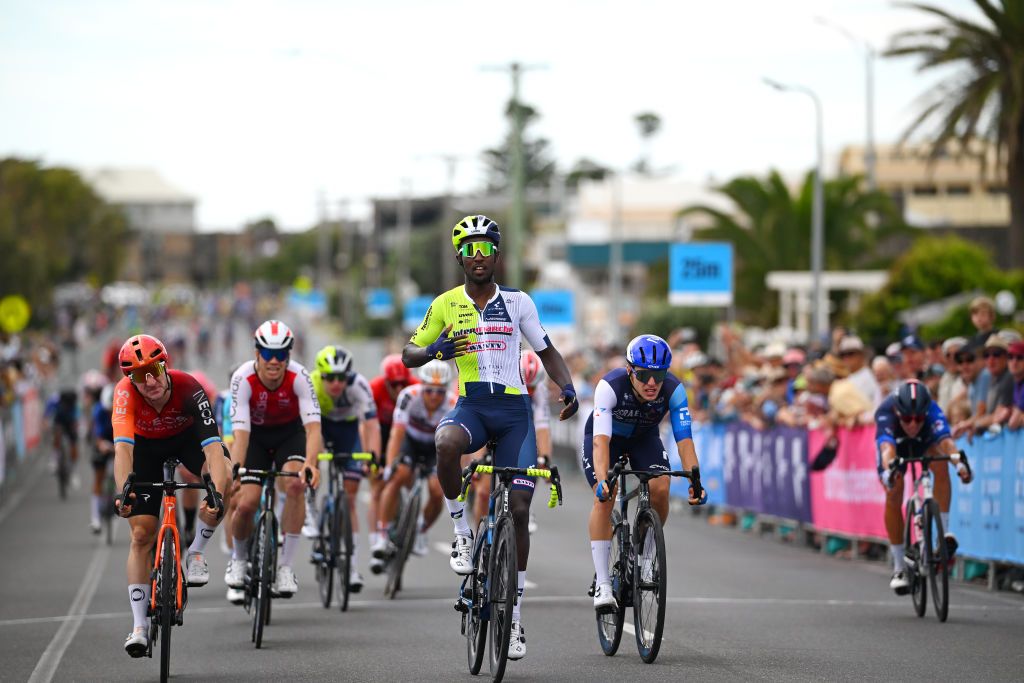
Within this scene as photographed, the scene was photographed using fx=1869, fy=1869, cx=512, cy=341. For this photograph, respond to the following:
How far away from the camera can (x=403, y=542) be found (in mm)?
15125

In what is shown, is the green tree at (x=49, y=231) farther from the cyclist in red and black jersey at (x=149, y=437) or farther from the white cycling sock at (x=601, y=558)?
the white cycling sock at (x=601, y=558)

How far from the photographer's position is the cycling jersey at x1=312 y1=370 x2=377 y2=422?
14258mm

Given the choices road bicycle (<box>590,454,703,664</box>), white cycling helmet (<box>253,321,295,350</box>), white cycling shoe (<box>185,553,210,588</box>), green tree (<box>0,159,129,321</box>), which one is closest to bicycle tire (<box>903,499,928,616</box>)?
road bicycle (<box>590,454,703,664</box>)

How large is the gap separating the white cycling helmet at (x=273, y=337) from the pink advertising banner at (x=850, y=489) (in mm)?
7433

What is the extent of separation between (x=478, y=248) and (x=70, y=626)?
5.41m

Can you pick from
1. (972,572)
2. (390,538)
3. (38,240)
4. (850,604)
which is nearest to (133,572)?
(390,538)

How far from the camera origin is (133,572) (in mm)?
10555

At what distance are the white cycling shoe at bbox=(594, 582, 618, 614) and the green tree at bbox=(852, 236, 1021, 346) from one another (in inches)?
1214

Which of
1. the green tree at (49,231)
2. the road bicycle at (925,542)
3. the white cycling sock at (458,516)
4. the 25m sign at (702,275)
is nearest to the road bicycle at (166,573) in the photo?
the white cycling sock at (458,516)

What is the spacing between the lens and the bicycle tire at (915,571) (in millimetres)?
13180

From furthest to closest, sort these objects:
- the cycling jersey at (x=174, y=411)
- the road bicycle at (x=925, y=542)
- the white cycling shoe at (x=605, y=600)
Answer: the road bicycle at (x=925, y=542) → the white cycling shoe at (x=605, y=600) → the cycling jersey at (x=174, y=411)

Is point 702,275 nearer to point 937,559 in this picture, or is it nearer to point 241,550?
point 937,559

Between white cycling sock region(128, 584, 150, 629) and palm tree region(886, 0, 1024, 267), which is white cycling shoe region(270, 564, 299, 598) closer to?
white cycling sock region(128, 584, 150, 629)

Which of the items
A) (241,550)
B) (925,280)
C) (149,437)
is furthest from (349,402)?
(925,280)
